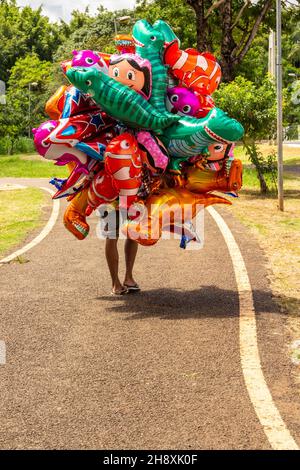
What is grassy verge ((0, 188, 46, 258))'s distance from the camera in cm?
1265

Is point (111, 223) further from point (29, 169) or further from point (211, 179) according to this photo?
point (29, 169)

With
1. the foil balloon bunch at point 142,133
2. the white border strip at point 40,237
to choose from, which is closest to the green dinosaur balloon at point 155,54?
the foil balloon bunch at point 142,133

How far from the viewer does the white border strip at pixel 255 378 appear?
4449 millimetres

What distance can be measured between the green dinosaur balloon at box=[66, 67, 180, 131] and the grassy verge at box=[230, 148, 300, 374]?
2260mm

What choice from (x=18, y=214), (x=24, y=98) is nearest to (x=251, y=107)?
(x=18, y=214)

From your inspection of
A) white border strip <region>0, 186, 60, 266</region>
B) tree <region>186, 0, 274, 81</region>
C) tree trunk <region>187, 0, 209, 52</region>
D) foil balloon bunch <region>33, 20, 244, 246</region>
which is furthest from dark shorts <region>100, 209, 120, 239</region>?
tree trunk <region>187, 0, 209, 52</region>

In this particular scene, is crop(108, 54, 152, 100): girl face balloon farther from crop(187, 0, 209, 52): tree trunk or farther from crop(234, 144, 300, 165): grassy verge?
crop(234, 144, 300, 165): grassy verge

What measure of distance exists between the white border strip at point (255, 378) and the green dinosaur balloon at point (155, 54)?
Result: 2172mm

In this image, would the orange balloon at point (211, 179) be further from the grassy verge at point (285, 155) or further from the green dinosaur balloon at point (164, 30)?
the grassy verge at point (285, 155)

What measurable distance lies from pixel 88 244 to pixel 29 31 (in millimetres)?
78636

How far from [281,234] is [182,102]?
220 inches

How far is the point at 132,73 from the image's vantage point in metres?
7.35

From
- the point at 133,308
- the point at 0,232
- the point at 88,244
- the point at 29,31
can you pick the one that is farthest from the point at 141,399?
the point at 29,31
